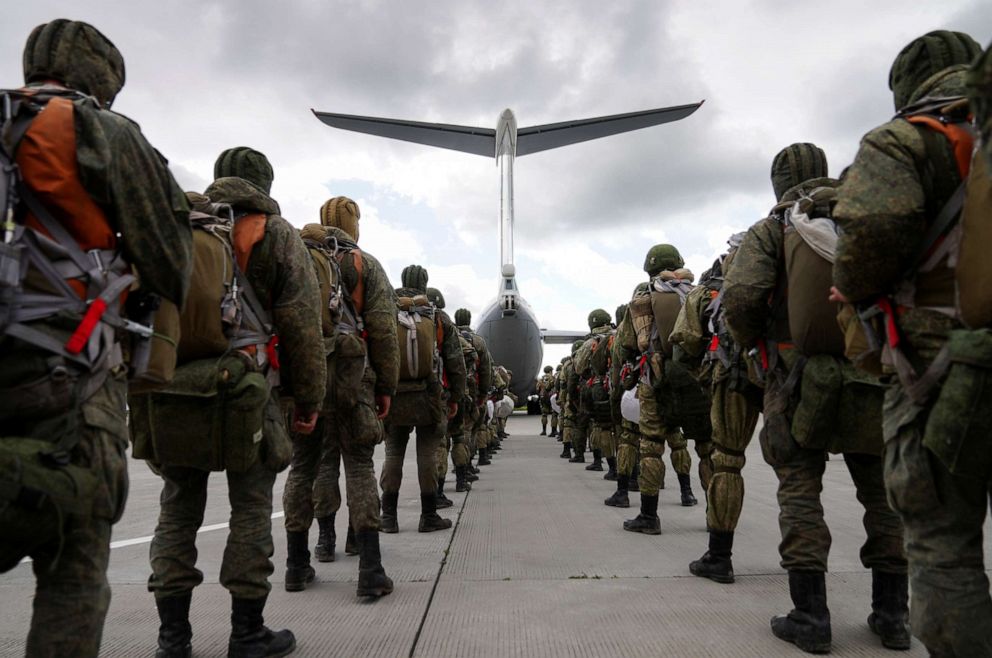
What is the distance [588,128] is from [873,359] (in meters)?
26.3

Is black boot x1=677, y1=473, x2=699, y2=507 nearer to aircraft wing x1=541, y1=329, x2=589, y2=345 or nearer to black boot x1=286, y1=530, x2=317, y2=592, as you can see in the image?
black boot x1=286, y1=530, x2=317, y2=592

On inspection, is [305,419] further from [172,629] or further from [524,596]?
[524,596]

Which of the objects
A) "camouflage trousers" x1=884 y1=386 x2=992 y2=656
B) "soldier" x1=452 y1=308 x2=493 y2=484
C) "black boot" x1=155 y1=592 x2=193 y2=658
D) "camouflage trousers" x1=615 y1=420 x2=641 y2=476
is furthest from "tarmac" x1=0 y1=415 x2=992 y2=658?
"soldier" x1=452 y1=308 x2=493 y2=484

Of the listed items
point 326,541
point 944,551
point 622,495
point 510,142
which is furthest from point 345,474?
point 510,142

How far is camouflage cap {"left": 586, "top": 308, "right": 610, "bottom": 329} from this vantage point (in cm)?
977

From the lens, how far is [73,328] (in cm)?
156

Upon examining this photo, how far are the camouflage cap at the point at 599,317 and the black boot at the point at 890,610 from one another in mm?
7148

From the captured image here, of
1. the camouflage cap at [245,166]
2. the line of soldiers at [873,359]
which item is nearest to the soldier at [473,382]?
the line of soldiers at [873,359]

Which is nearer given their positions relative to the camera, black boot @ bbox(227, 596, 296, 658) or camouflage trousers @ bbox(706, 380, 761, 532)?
black boot @ bbox(227, 596, 296, 658)

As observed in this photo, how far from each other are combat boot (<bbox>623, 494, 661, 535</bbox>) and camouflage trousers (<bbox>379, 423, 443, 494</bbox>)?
5.41 feet

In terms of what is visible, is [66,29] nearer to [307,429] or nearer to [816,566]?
[307,429]

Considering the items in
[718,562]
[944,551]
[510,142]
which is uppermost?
[510,142]

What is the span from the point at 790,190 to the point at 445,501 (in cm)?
496

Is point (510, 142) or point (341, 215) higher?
point (510, 142)
